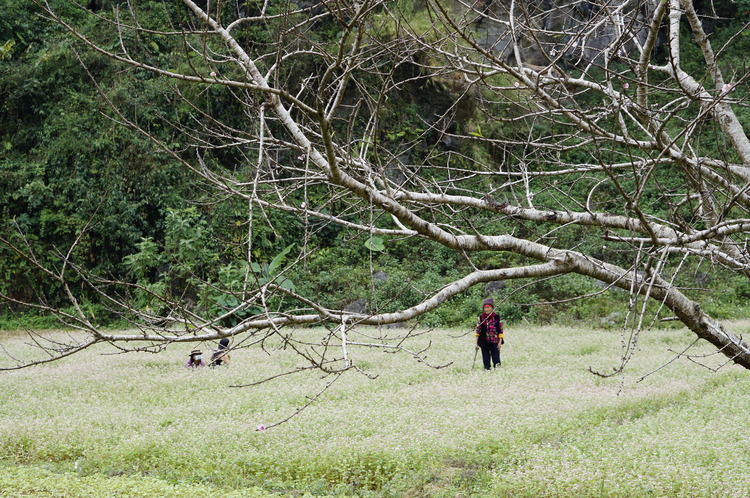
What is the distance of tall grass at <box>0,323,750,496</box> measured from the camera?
18.9 ft

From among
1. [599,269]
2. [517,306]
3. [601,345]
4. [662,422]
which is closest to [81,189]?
[517,306]

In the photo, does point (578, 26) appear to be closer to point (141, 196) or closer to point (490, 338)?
point (490, 338)

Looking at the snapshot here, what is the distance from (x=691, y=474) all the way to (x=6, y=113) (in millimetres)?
20761

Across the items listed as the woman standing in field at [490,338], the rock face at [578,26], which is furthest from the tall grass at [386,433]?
the rock face at [578,26]

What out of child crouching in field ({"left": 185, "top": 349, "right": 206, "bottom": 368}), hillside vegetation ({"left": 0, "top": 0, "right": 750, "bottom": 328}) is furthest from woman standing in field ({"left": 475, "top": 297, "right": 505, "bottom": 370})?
hillside vegetation ({"left": 0, "top": 0, "right": 750, "bottom": 328})

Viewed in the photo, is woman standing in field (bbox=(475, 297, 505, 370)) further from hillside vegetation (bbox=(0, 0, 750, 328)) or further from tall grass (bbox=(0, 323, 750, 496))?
hillside vegetation (bbox=(0, 0, 750, 328))

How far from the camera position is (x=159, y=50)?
2034cm

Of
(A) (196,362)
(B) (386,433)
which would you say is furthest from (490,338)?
(A) (196,362)

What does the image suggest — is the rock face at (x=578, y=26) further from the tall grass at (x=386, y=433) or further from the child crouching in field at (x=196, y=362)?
the child crouching in field at (x=196, y=362)

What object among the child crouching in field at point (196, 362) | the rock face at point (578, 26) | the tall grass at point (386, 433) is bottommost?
the tall grass at point (386, 433)

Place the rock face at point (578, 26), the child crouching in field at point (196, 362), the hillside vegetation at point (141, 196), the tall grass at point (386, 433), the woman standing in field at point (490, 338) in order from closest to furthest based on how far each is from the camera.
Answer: the rock face at point (578, 26) < the tall grass at point (386, 433) < the woman standing in field at point (490, 338) < the child crouching in field at point (196, 362) < the hillside vegetation at point (141, 196)

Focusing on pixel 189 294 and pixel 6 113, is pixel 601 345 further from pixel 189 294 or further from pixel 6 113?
pixel 6 113

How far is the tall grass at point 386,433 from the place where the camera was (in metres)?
5.77

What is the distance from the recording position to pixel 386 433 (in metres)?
7.29
